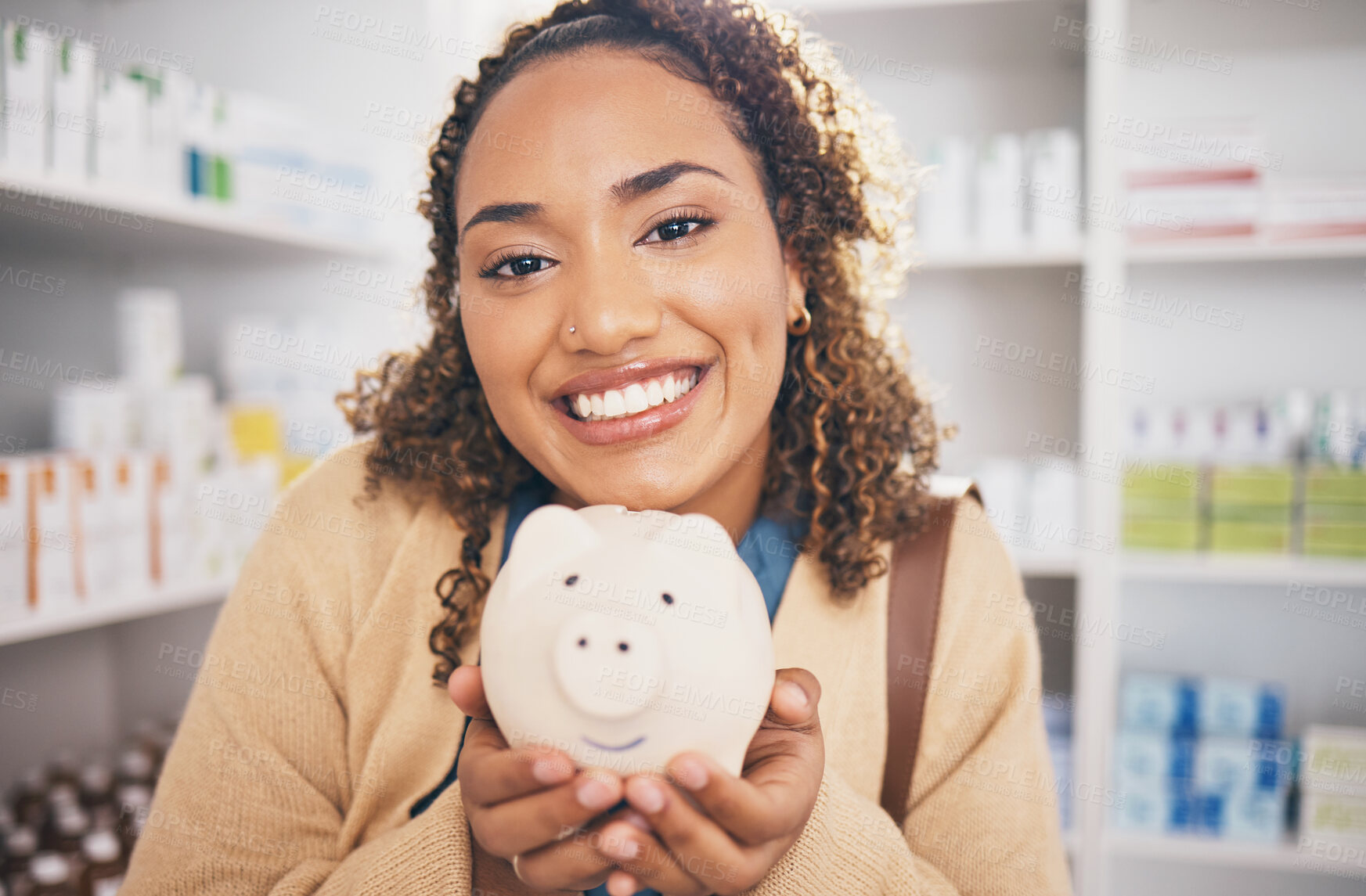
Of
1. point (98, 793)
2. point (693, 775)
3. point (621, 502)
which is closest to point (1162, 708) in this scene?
point (621, 502)

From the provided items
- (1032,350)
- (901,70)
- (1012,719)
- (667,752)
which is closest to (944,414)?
(1032,350)

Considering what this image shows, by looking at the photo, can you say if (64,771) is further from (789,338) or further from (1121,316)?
(1121,316)

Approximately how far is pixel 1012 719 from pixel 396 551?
78 centimetres

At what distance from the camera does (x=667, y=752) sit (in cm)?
72

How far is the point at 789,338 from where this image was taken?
1.24 metres

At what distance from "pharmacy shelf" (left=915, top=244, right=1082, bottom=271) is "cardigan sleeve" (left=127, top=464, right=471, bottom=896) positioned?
1524 millimetres

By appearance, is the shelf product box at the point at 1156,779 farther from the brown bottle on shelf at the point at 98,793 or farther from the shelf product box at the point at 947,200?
the brown bottle on shelf at the point at 98,793

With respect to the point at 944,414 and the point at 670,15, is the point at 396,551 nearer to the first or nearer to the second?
the point at 670,15

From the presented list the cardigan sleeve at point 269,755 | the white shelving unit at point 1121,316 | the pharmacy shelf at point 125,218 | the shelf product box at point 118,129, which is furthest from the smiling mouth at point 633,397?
the white shelving unit at point 1121,316

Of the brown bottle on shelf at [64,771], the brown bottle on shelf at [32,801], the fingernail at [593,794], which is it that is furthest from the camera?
the brown bottle on shelf at [64,771]

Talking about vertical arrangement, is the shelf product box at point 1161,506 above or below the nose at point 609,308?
below

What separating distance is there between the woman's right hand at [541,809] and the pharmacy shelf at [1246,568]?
5.88 feet

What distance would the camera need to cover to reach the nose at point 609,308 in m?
0.89

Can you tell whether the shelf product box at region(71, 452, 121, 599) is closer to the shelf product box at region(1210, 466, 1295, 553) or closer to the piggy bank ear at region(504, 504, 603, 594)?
the piggy bank ear at region(504, 504, 603, 594)
